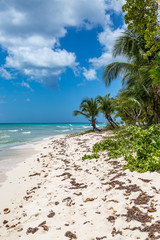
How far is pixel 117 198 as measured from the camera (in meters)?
2.86

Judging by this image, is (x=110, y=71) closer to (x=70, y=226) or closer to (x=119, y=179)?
(x=119, y=179)

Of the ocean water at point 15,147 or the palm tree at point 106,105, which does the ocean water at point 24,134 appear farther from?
the palm tree at point 106,105

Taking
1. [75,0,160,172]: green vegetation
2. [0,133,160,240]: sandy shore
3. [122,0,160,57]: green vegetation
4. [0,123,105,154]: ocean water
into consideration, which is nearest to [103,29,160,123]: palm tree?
[75,0,160,172]: green vegetation

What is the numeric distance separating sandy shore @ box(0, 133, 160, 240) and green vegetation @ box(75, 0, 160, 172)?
2.46 feet

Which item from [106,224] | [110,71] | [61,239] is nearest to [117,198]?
[106,224]

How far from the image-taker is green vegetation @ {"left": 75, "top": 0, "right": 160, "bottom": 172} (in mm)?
4258

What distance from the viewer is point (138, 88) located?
31.6ft

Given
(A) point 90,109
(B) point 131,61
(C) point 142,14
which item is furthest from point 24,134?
(C) point 142,14

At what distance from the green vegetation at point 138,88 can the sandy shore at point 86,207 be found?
0.75m

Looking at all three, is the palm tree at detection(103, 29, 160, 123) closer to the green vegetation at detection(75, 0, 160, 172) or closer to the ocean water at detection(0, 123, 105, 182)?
the green vegetation at detection(75, 0, 160, 172)

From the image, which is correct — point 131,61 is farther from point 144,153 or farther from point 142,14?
point 144,153

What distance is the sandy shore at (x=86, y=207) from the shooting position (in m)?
2.16

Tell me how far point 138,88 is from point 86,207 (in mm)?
8367

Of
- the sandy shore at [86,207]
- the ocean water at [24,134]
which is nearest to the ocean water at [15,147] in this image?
the ocean water at [24,134]
